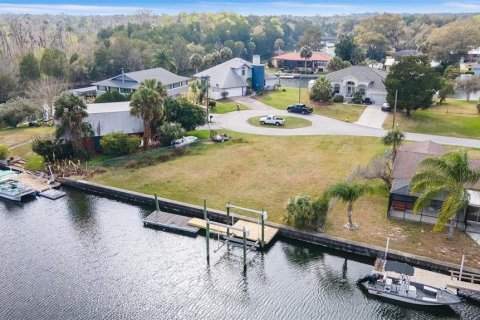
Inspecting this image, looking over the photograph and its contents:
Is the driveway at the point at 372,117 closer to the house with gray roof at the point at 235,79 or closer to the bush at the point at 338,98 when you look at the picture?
the bush at the point at 338,98

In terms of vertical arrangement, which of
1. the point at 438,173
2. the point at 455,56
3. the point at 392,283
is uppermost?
the point at 455,56

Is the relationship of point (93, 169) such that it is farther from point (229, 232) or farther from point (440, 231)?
point (440, 231)

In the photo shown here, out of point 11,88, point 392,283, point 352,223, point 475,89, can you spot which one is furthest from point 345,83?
point 11,88

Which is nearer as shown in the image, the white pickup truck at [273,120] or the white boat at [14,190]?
the white boat at [14,190]

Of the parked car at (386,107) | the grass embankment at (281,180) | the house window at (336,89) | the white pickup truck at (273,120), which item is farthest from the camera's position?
the house window at (336,89)

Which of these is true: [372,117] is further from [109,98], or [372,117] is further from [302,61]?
[302,61]

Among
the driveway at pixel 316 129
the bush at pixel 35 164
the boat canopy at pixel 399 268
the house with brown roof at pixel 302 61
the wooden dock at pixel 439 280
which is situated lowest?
the wooden dock at pixel 439 280

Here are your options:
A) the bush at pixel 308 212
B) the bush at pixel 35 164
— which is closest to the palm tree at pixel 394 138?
the bush at pixel 308 212
